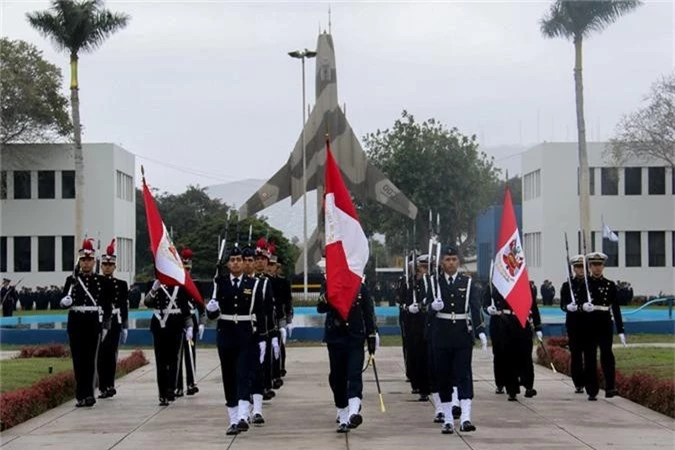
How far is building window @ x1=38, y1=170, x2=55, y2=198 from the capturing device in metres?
62.3

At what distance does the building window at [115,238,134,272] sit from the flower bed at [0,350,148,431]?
48.0m

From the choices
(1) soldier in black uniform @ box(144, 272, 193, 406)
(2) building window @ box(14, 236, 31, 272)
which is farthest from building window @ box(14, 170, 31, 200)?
(1) soldier in black uniform @ box(144, 272, 193, 406)

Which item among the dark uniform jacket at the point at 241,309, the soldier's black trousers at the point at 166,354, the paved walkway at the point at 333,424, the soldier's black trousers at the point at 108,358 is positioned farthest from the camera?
the soldier's black trousers at the point at 108,358

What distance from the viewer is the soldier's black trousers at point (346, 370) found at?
39.9 ft

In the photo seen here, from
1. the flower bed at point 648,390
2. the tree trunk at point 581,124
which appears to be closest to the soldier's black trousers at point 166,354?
the flower bed at point 648,390

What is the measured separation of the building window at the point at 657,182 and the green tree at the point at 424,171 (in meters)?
10.1

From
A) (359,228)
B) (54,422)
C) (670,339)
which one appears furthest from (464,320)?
(670,339)

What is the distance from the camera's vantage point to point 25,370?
61.5 ft

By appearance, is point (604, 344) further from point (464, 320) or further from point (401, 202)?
point (401, 202)

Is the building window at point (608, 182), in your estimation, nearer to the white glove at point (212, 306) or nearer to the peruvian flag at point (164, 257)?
the peruvian flag at point (164, 257)

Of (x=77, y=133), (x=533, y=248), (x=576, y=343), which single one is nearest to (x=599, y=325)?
(x=576, y=343)

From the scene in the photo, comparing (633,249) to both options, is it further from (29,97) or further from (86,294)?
(86,294)

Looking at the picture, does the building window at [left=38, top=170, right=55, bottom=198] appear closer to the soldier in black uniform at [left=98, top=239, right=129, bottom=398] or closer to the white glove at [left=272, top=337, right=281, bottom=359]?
the white glove at [left=272, top=337, right=281, bottom=359]

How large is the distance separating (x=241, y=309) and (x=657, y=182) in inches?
2062
